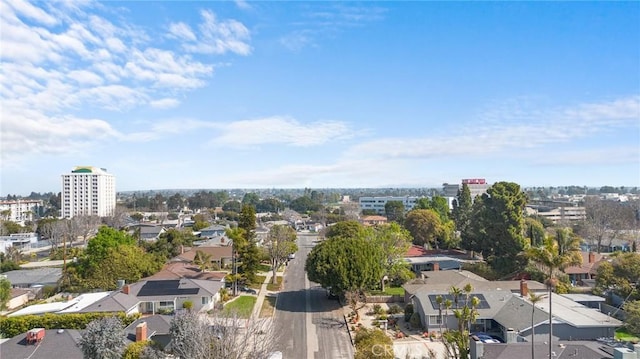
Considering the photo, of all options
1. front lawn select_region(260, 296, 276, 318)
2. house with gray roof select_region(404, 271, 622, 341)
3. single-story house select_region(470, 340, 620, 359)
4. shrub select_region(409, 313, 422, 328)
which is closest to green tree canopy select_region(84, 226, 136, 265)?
front lawn select_region(260, 296, 276, 318)

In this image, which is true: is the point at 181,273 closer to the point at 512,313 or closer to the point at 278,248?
the point at 278,248

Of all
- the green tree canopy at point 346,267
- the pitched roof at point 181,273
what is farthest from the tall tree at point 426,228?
the pitched roof at point 181,273

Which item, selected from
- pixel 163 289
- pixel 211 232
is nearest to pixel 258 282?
pixel 163 289

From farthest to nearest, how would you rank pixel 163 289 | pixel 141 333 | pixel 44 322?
pixel 163 289 < pixel 44 322 < pixel 141 333

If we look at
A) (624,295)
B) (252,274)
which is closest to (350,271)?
(252,274)

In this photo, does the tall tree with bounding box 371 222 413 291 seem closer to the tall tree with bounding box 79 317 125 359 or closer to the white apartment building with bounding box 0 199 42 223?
the tall tree with bounding box 79 317 125 359

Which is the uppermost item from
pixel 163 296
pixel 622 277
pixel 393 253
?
pixel 393 253
